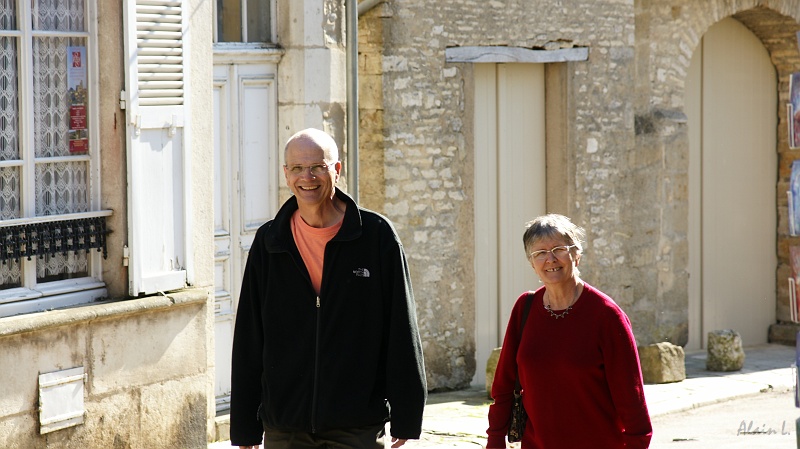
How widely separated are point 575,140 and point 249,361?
6.81m

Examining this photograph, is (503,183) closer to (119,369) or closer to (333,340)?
(119,369)

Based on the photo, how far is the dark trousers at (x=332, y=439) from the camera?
4.29 meters

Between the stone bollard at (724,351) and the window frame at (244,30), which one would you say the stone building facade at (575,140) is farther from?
the window frame at (244,30)

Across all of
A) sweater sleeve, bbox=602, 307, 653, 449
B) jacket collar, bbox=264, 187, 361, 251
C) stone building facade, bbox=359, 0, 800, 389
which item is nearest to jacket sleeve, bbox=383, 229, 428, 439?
jacket collar, bbox=264, 187, 361, 251

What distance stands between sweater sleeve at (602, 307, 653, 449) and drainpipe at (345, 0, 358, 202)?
4.63m

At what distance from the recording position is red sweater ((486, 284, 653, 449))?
4.39 metres

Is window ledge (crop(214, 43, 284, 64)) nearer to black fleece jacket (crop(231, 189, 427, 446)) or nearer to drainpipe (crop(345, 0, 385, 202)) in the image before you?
drainpipe (crop(345, 0, 385, 202))

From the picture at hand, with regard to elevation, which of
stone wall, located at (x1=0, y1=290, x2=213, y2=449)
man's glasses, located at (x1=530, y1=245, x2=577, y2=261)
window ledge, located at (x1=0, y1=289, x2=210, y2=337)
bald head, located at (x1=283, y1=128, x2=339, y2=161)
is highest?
bald head, located at (x1=283, y1=128, x2=339, y2=161)

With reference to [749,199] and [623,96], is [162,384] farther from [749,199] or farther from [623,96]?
[749,199]

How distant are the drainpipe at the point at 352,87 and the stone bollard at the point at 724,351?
13.0ft

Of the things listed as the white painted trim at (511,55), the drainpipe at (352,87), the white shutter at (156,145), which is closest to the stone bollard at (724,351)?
the white painted trim at (511,55)

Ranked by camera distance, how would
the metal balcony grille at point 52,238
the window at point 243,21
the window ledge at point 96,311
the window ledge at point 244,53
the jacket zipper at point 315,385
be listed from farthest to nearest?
the window at point 243,21 < the window ledge at point 244,53 < the metal balcony grille at point 52,238 < the window ledge at point 96,311 < the jacket zipper at point 315,385

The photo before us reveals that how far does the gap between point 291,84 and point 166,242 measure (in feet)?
6.33

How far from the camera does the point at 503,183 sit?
10680 mm
